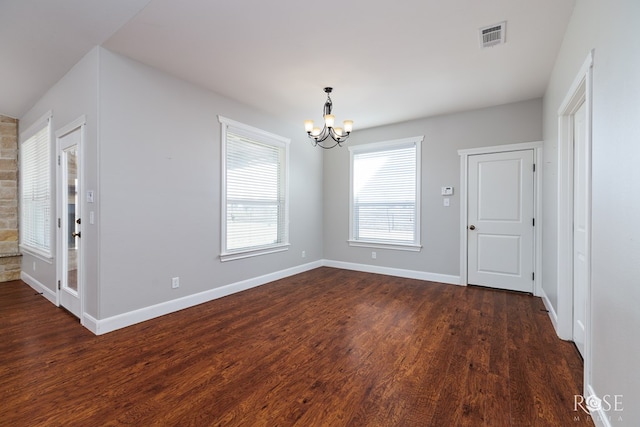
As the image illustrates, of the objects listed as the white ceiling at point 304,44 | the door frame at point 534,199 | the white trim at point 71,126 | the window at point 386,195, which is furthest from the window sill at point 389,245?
the white trim at point 71,126

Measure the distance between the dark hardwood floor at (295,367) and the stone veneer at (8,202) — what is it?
5.50 ft

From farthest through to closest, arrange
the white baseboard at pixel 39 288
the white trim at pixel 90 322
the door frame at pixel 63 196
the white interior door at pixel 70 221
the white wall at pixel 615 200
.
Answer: the white baseboard at pixel 39 288, the white interior door at pixel 70 221, the door frame at pixel 63 196, the white trim at pixel 90 322, the white wall at pixel 615 200

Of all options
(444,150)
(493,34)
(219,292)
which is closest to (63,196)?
(219,292)

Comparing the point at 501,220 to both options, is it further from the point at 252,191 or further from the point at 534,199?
the point at 252,191

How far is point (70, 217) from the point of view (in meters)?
3.30

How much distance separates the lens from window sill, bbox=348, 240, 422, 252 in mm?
4973

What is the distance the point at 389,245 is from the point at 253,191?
2614mm

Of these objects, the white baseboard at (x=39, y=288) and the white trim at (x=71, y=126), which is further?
the white baseboard at (x=39, y=288)

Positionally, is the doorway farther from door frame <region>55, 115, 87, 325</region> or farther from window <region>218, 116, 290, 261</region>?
window <region>218, 116, 290, 261</region>

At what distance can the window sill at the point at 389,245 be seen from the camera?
4973 millimetres

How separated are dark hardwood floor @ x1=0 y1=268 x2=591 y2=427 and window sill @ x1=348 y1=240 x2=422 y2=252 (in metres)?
1.46

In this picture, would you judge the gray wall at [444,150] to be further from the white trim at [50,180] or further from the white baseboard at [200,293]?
the white trim at [50,180]

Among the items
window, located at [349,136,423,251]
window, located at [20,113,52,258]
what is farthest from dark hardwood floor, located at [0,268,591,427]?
window, located at [349,136,423,251]

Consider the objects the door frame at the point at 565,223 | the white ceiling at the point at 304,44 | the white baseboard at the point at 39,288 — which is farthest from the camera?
the white baseboard at the point at 39,288
